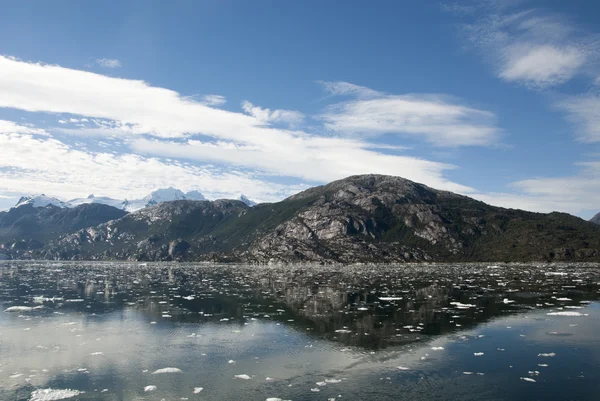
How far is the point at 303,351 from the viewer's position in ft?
96.8

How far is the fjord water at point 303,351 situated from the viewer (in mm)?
21453

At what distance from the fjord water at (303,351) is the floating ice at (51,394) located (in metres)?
0.09

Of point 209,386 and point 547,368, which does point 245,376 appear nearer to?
point 209,386

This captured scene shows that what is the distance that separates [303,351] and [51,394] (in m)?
16.0

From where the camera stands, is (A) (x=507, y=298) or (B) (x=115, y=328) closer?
(B) (x=115, y=328)

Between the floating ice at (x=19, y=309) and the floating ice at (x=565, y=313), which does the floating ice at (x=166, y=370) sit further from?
the floating ice at (x=565, y=313)

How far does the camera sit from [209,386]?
2198 centimetres

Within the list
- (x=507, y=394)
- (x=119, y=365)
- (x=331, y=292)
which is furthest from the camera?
(x=331, y=292)

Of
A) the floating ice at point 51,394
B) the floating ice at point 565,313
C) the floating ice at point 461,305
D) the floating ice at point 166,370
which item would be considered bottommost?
the floating ice at point 51,394

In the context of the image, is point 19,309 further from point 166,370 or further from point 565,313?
point 565,313

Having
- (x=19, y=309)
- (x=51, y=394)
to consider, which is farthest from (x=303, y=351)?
(x=19, y=309)

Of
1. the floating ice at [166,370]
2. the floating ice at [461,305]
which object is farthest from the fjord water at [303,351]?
the floating ice at [461,305]

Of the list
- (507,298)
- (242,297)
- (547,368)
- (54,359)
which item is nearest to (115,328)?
(54,359)

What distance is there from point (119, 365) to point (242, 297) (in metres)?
37.2
